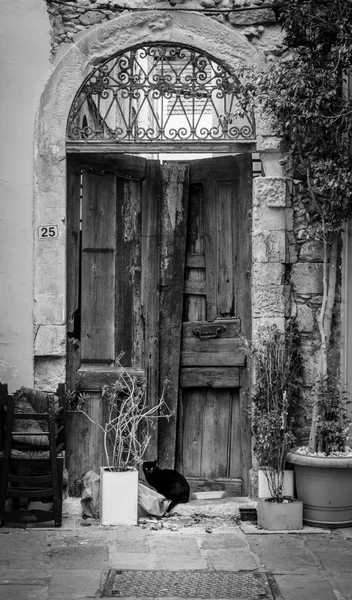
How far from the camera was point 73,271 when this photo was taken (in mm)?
7414

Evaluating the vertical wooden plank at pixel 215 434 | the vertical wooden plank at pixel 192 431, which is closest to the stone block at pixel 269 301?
the vertical wooden plank at pixel 215 434

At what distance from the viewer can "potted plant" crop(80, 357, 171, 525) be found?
22.1 ft

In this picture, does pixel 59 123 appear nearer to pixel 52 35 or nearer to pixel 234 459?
pixel 52 35

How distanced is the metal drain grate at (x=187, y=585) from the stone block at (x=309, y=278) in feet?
8.40

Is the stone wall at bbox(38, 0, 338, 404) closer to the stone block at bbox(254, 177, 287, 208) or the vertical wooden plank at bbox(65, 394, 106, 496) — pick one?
the stone block at bbox(254, 177, 287, 208)

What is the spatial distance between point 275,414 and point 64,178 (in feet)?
8.15

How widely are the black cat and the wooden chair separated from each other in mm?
831

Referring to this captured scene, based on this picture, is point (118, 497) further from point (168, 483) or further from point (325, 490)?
point (325, 490)

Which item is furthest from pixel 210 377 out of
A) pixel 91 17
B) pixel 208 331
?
pixel 91 17

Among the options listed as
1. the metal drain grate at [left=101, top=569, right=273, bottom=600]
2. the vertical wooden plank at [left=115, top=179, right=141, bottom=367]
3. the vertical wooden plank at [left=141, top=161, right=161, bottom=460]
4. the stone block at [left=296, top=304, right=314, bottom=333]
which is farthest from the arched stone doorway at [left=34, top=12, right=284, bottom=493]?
the metal drain grate at [left=101, top=569, right=273, bottom=600]

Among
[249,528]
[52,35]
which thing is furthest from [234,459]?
[52,35]

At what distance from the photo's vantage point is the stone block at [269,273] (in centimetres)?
722

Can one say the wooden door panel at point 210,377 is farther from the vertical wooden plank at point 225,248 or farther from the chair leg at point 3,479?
the chair leg at point 3,479

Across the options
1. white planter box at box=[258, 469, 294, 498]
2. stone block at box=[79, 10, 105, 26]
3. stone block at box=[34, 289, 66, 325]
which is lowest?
white planter box at box=[258, 469, 294, 498]
